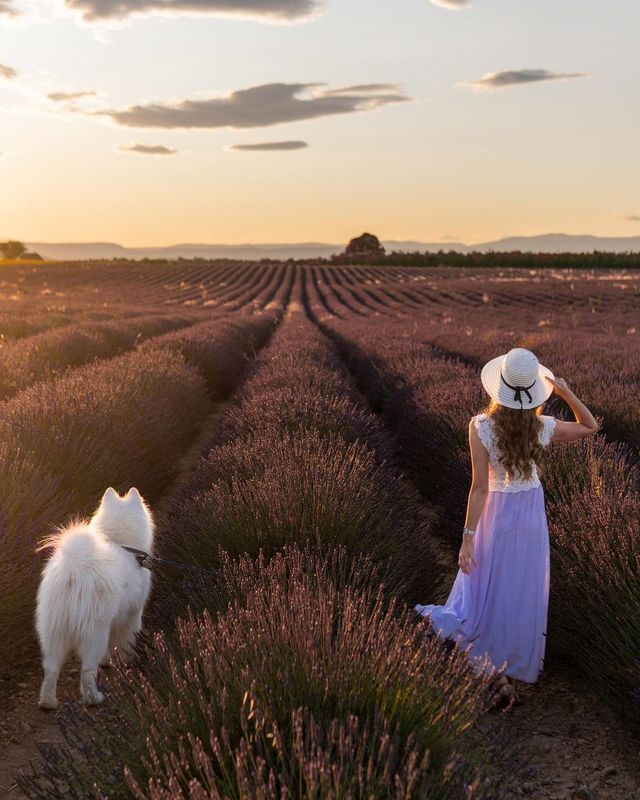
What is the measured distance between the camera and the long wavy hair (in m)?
3.41

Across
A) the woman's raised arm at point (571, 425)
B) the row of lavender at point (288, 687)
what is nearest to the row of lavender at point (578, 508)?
the woman's raised arm at point (571, 425)

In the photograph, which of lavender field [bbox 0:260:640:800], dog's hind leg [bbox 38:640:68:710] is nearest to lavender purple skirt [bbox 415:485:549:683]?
lavender field [bbox 0:260:640:800]

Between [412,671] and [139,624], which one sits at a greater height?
[412,671]

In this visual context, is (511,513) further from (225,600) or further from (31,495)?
(31,495)

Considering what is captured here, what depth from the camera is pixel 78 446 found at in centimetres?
573

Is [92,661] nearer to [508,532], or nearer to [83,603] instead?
[83,603]

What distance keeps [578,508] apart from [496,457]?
794 millimetres

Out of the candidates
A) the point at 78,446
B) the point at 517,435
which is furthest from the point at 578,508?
the point at 78,446

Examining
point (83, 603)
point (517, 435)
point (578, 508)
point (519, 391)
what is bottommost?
point (83, 603)

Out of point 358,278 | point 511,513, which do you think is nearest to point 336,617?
Answer: point 511,513

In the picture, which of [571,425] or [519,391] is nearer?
[519,391]

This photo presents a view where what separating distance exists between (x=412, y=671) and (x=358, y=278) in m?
59.5

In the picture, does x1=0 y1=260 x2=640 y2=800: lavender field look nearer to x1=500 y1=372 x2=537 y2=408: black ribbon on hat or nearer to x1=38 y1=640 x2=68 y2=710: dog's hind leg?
x1=38 y1=640 x2=68 y2=710: dog's hind leg

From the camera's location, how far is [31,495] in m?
4.34
